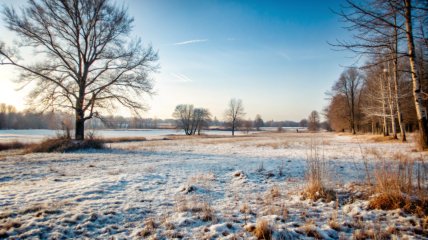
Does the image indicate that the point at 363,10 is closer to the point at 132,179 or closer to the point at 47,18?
the point at 132,179

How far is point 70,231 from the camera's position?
327 centimetres

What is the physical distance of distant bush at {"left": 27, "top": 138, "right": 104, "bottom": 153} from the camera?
1391cm

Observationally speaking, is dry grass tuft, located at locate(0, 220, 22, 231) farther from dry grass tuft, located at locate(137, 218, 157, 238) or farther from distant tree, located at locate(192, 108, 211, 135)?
distant tree, located at locate(192, 108, 211, 135)

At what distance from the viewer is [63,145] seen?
14.2m

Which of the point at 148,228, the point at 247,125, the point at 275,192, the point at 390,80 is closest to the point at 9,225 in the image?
the point at 148,228

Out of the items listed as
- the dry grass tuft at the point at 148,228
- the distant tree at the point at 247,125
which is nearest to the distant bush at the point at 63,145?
the dry grass tuft at the point at 148,228

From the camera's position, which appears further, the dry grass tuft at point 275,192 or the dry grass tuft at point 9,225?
the dry grass tuft at point 275,192

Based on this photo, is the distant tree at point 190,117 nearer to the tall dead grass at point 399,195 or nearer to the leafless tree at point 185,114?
the leafless tree at point 185,114

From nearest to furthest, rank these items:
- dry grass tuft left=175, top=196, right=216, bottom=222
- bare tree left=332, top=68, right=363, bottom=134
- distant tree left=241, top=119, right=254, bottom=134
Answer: dry grass tuft left=175, top=196, right=216, bottom=222 < bare tree left=332, top=68, right=363, bottom=134 < distant tree left=241, top=119, right=254, bottom=134

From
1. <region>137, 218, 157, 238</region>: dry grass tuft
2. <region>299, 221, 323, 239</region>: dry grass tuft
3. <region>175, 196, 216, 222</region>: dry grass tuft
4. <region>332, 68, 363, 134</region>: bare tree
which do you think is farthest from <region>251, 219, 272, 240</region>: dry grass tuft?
<region>332, 68, 363, 134</region>: bare tree

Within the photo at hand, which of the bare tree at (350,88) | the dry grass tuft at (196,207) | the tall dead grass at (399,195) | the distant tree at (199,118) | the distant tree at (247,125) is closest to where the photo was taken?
the tall dead grass at (399,195)

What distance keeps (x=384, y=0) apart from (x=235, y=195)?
7.46 meters

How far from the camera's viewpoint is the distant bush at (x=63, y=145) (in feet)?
45.6

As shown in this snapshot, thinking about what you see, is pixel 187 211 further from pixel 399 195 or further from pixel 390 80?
pixel 390 80
